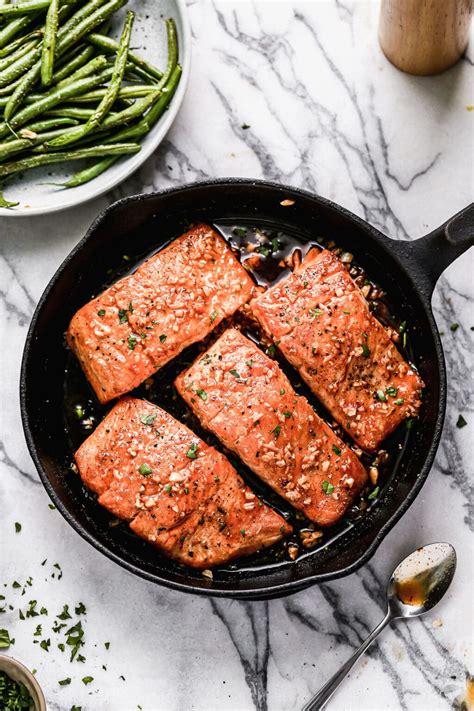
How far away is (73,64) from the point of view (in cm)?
405

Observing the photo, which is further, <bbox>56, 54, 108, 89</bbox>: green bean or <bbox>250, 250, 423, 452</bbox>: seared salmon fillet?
<bbox>56, 54, 108, 89</bbox>: green bean

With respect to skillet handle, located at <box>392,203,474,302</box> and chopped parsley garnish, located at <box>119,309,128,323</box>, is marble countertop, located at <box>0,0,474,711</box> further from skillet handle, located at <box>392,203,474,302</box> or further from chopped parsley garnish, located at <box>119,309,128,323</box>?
chopped parsley garnish, located at <box>119,309,128,323</box>

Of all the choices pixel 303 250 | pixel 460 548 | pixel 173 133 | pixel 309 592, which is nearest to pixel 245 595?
pixel 309 592

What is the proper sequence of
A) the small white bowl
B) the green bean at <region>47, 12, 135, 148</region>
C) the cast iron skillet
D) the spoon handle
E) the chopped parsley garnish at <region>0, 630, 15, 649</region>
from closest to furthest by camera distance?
the cast iron skillet, the small white bowl, the green bean at <region>47, 12, 135, 148</region>, the spoon handle, the chopped parsley garnish at <region>0, 630, 15, 649</region>

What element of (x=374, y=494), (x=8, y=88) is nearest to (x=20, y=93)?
(x=8, y=88)

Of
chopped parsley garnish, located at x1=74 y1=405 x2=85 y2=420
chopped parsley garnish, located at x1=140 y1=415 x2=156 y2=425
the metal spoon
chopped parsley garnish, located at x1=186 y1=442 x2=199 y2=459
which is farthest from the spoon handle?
chopped parsley garnish, located at x1=74 y1=405 x2=85 y2=420

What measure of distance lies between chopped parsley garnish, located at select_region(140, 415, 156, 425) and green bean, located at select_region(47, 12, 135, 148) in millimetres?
1359

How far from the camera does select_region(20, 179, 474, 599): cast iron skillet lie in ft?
12.3

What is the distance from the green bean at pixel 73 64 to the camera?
4.03m

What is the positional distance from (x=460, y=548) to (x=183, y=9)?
2990 millimetres

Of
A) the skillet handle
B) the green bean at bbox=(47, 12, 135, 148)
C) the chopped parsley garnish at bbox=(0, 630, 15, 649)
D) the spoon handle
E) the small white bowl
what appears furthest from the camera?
the chopped parsley garnish at bbox=(0, 630, 15, 649)

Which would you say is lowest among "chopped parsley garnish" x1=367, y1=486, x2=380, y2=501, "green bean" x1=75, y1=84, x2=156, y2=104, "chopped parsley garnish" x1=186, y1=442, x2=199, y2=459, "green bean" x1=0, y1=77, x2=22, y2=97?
"chopped parsley garnish" x1=367, y1=486, x2=380, y2=501

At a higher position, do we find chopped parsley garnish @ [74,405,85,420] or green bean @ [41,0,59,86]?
green bean @ [41,0,59,86]

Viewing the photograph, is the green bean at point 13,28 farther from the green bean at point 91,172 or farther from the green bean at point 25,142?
the green bean at point 91,172
